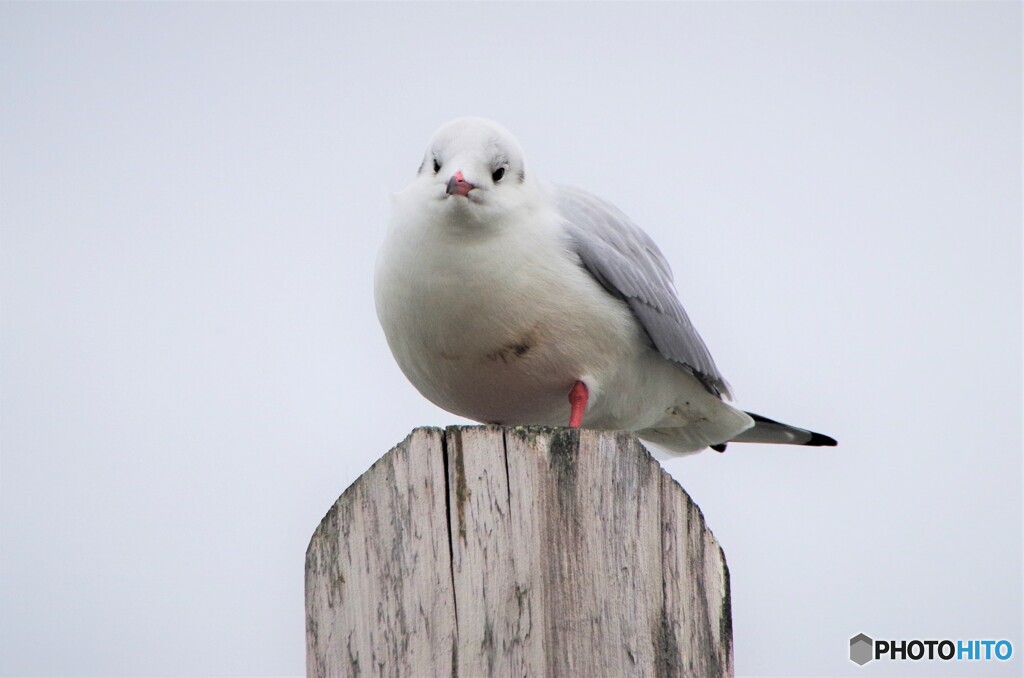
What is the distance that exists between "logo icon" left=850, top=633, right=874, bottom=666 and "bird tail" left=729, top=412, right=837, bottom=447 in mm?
960

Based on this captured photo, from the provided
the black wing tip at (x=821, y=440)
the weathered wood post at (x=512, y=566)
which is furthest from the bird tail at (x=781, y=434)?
the weathered wood post at (x=512, y=566)

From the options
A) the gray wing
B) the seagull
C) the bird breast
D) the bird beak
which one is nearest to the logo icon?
the gray wing

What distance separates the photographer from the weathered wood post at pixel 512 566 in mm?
2676

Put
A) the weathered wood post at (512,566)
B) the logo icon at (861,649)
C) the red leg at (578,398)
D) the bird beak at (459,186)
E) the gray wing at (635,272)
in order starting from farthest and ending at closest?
the logo icon at (861,649) → the gray wing at (635,272) → the red leg at (578,398) → the bird beak at (459,186) → the weathered wood post at (512,566)

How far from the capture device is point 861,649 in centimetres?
581

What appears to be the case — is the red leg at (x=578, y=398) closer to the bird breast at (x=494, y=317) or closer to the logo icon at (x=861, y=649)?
the bird breast at (x=494, y=317)

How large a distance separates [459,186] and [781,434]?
7.53 ft

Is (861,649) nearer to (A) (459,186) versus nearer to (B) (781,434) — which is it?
(B) (781,434)

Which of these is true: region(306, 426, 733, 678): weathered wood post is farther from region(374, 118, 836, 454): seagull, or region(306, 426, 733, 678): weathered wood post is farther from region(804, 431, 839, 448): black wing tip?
region(804, 431, 839, 448): black wing tip

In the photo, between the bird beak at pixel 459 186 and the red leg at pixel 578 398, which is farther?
the red leg at pixel 578 398

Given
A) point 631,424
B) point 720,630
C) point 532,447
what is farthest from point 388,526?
point 631,424

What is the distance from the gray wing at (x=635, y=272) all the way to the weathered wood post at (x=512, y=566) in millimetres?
1646

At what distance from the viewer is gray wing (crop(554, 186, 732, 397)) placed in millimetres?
4426

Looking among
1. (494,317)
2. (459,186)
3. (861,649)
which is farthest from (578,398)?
(861,649)
